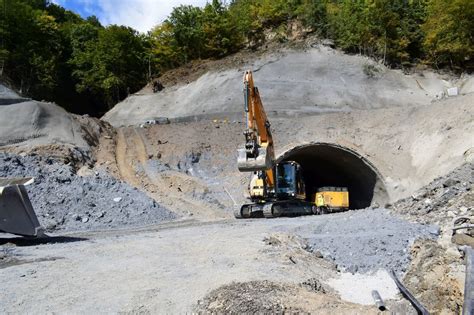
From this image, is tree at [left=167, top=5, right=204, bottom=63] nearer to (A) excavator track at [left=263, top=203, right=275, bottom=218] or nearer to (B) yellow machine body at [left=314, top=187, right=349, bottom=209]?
(B) yellow machine body at [left=314, top=187, right=349, bottom=209]

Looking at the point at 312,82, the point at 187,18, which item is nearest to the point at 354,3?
the point at 312,82

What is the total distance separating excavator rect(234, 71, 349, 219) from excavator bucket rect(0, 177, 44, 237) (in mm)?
7249

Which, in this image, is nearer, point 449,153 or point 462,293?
point 462,293

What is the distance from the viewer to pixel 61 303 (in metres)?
7.43

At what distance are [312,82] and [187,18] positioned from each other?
18.5 meters

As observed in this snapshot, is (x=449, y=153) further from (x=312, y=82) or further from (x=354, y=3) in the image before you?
(x=354, y=3)

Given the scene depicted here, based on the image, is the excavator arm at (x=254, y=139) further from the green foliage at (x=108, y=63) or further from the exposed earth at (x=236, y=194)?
the green foliage at (x=108, y=63)

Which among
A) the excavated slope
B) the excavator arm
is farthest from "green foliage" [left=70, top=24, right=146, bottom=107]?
the excavator arm

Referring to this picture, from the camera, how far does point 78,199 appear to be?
19.6 m

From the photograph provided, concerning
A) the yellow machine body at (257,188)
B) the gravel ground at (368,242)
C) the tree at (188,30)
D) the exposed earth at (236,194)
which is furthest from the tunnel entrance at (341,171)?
the tree at (188,30)

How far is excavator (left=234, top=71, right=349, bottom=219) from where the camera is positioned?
17703 millimetres

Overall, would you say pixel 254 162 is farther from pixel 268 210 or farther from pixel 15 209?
pixel 15 209

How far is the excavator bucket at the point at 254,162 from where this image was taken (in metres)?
17.5

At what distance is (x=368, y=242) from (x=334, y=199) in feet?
43.9
